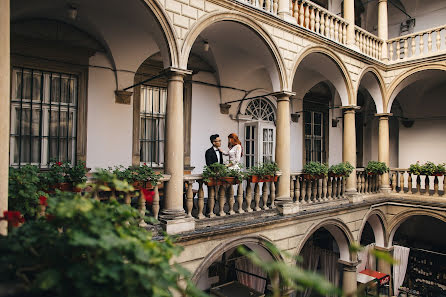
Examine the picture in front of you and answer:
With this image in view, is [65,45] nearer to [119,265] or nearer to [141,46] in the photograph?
[141,46]

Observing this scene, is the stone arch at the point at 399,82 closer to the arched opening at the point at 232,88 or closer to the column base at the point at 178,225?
the arched opening at the point at 232,88

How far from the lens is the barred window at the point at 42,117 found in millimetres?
7117

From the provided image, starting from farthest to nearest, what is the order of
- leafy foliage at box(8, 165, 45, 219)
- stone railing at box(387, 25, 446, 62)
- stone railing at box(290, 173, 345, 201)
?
stone railing at box(387, 25, 446, 62), stone railing at box(290, 173, 345, 201), leafy foliage at box(8, 165, 45, 219)

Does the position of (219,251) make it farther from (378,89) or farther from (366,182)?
(378,89)

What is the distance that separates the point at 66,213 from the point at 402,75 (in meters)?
12.4

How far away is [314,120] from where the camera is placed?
13.5 meters

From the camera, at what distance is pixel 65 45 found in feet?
24.6

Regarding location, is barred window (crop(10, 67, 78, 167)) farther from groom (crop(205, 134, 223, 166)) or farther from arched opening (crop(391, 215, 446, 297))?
arched opening (crop(391, 215, 446, 297))

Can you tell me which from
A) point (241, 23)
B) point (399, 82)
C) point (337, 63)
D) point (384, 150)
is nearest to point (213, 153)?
point (241, 23)

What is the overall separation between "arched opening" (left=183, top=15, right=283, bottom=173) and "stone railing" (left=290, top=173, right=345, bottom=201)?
215 centimetres

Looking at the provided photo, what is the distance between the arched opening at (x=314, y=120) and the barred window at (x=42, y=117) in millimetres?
7230

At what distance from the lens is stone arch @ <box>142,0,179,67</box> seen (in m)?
5.81

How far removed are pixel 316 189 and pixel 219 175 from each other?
142 inches

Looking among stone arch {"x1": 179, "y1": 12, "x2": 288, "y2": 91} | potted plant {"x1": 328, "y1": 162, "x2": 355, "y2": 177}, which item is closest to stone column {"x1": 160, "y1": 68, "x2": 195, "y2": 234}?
stone arch {"x1": 179, "y1": 12, "x2": 288, "y2": 91}
